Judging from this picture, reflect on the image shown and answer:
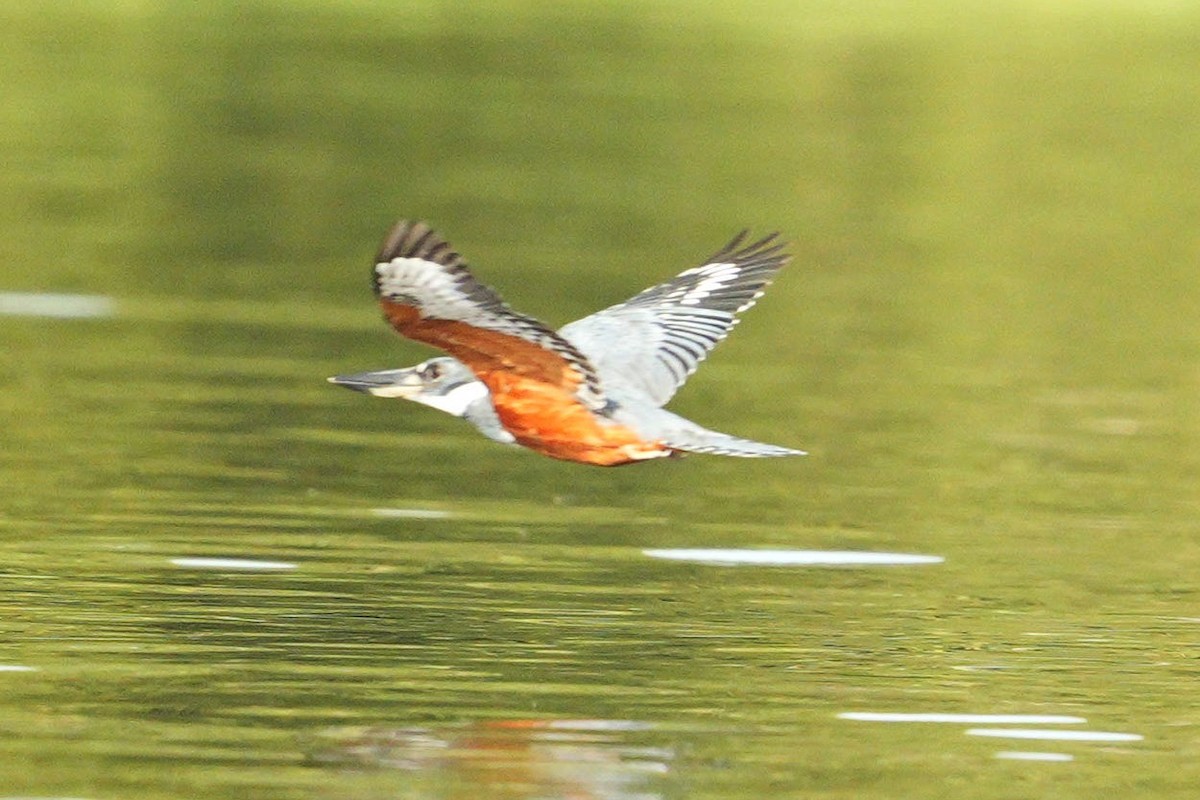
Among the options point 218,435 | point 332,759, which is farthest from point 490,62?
point 332,759

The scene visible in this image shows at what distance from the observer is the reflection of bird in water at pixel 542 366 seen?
29.8 ft

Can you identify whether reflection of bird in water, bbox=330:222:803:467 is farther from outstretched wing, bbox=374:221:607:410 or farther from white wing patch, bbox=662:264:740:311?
white wing patch, bbox=662:264:740:311

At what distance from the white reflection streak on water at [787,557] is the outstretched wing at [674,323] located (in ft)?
3.88

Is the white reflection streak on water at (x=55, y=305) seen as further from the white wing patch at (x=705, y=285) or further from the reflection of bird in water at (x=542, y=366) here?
the reflection of bird in water at (x=542, y=366)

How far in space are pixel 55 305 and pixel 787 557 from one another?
7658mm

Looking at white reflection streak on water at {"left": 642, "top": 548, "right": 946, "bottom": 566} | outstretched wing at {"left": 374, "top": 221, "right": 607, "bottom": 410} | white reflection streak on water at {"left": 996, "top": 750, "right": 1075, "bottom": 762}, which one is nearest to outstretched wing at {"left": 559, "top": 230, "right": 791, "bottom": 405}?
outstretched wing at {"left": 374, "top": 221, "right": 607, "bottom": 410}

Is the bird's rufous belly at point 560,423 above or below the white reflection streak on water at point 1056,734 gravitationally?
above

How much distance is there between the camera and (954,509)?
13820 mm

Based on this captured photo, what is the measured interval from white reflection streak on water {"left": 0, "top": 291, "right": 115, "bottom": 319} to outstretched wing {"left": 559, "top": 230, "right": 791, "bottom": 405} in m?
7.18

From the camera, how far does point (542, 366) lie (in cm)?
972

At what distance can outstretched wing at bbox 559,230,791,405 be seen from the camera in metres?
11.0

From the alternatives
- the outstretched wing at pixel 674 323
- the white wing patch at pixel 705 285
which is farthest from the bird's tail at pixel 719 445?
the white wing patch at pixel 705 285

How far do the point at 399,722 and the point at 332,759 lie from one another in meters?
0.53

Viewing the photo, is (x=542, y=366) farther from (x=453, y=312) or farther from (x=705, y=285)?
(x=705, y=285)
